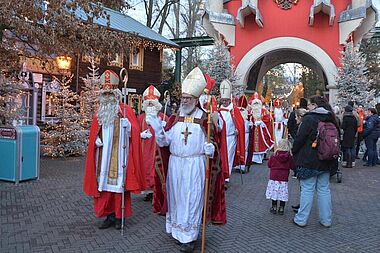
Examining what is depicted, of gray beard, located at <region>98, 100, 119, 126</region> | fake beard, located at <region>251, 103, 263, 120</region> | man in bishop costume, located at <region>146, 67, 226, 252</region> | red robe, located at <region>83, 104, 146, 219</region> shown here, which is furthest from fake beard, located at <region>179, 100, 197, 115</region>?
fake beard, located at <region>251, 103, 263, 120</region>

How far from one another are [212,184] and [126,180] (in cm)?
134

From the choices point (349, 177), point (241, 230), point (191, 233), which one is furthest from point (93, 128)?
point (349, 177)

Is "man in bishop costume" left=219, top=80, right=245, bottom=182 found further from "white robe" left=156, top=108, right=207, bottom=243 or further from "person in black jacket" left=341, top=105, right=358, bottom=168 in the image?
"white robe" left=156, top=108, right=207, bottom=243

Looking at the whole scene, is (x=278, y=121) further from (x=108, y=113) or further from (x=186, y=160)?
(x=186, y=160)

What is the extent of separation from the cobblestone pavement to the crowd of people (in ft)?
0.95

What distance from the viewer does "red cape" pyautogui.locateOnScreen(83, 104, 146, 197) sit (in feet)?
18.7

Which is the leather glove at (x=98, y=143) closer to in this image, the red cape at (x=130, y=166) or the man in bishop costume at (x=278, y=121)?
the red cape at (x=130, y=166)

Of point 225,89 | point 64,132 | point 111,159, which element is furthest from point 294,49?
point 111,159

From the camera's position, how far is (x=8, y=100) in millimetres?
10391

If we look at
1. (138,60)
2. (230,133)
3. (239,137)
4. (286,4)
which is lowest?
(239,137)

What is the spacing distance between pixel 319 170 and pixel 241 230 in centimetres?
142

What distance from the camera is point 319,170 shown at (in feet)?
19.7

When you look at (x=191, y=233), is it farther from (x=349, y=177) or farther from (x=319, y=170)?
(x=349, y=177)

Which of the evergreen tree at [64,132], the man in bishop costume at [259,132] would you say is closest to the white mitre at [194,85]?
the man in bishop costume at [259,132]
